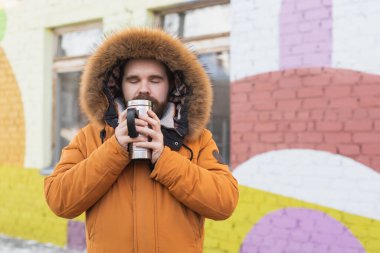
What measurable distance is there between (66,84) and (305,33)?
3.33 meters

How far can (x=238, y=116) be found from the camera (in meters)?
4.04

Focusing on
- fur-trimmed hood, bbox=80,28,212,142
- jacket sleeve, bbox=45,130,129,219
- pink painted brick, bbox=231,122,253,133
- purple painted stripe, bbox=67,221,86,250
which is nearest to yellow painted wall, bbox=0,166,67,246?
purple painted stripe, bbox=67,221,86,250

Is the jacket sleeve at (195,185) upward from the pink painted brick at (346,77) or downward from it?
downward

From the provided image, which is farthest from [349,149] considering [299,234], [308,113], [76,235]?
[76,235]

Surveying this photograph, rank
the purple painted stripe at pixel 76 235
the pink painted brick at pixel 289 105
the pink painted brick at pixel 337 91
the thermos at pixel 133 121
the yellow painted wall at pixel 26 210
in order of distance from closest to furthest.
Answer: the thermos at pixel 133 121
the pink painted brick at pixel 337 91
the pink painted brick at pixel 289 105
the purple painted stripe at pixel 76 235
the yellow painted wall at pixel 26 210

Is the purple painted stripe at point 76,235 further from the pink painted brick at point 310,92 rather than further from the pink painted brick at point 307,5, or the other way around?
the pink painted brick at point 307,5

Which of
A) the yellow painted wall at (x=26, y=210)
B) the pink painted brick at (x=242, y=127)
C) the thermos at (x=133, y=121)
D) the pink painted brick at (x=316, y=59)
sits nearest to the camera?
the thermos at (x=133, y=121)

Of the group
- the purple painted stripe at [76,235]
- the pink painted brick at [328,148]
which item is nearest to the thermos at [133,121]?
the pink painted brick at [328,148]

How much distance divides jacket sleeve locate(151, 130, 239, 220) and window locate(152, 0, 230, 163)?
8.00ft

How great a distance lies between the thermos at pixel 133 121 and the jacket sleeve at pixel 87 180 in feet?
0.19

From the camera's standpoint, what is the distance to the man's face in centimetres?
183

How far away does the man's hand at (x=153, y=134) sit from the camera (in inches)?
61.9

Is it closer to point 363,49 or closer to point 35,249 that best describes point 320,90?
point 363,49

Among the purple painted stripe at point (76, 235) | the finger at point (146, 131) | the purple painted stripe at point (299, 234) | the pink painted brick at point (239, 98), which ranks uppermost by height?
the pink painted brick at point (239, 98)
